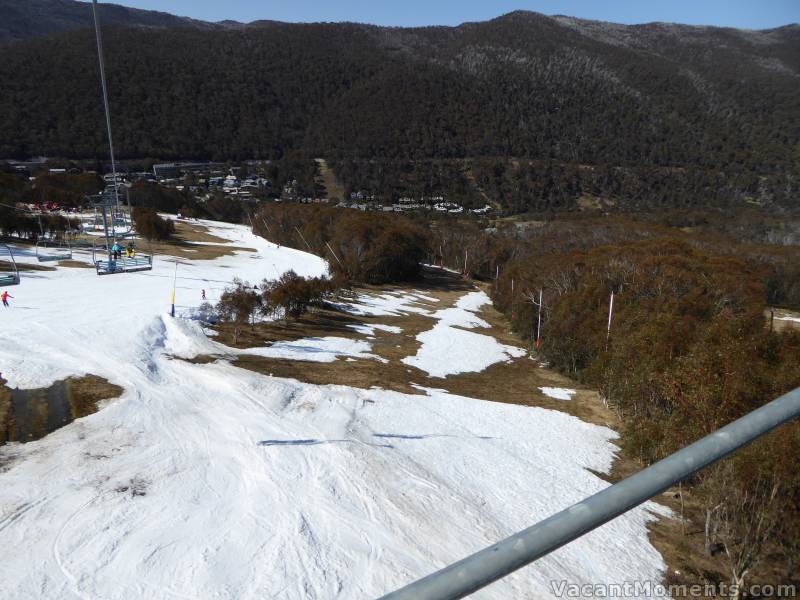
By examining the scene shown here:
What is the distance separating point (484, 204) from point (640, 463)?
535 feet

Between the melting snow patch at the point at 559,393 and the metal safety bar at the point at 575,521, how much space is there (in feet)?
116

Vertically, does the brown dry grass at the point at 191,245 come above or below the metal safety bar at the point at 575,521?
below

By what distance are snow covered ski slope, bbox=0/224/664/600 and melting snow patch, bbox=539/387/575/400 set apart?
15.7 feet

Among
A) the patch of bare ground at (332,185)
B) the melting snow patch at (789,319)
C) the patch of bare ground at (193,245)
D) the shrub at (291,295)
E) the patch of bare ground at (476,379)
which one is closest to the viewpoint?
the patch of bare ground at (476,379)

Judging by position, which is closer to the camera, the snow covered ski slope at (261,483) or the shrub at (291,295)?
the snow covered ski slope at (261,483)

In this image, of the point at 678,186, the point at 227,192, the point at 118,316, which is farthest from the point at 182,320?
the point at 678,186

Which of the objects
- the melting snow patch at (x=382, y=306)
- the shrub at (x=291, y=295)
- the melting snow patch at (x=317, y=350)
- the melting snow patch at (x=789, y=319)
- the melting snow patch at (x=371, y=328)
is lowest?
the melting snow patch at (x=789, y=319)

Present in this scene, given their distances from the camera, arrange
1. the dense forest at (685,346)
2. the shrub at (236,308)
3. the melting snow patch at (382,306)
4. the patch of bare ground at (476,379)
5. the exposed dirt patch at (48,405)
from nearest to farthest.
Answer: the dense forest at (685,346)
the patch of bare ground at (476,379)
the exposed dirt patch at (48,405)
the shrub at (236,308)
the melting snow patch at (382,306)

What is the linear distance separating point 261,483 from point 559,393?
24905 mm

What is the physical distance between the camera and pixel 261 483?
57.1 feet

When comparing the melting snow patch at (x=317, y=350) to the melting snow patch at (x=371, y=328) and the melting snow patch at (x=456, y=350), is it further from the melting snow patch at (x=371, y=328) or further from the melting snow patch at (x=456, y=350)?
the melting snow patch at (x=371, y=328)

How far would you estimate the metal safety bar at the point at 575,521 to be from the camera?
131 centimetres

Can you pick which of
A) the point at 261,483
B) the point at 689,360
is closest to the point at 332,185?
the point at 689,360

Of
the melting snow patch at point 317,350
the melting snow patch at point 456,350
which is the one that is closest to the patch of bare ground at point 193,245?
the melting snow patch at point 317,350
